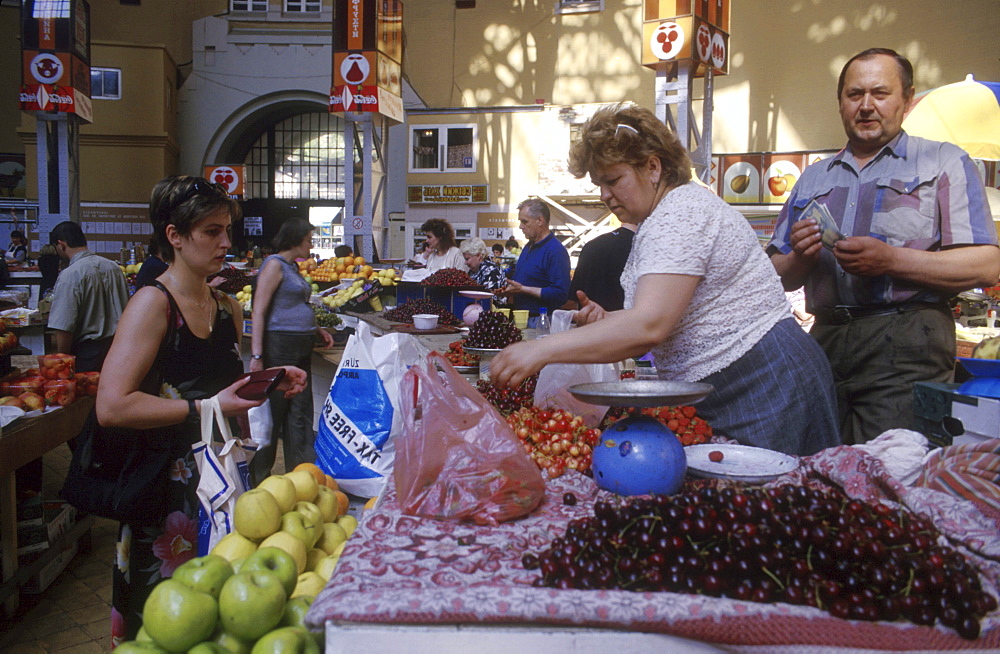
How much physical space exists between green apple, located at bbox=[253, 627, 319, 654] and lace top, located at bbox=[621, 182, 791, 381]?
1.15m

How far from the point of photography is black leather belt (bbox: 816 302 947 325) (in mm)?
2367

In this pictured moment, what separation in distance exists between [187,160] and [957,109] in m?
19.8

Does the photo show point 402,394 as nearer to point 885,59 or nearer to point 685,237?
point 685,237

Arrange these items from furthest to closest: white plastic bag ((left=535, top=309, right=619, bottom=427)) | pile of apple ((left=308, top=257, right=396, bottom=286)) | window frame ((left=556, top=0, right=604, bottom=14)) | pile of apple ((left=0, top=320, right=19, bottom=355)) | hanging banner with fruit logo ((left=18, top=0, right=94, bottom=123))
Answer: window frame ((left=556, top=0, right=604, bottom=14)) < hanging banner with fruit logo ((left=18, top=0, right=94, bottom=123)) < pile of apple ((left=308, top=257, right=396, bottom=286)) < pile of apple ((left=0, top=320, right=19, bottom=355)) < white plastic bag ((left=535, top=309, right=619, bottom=427))

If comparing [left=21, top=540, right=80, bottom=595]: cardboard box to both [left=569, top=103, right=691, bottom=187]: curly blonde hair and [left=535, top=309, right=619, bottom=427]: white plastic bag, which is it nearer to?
[left=535, top=309, right=619, bottom=427]: white plastic bag

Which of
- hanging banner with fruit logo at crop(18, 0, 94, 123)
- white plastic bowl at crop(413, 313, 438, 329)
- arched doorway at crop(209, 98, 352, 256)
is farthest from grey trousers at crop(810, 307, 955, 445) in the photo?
arched doorway at crop(209, 98, 352, 256)

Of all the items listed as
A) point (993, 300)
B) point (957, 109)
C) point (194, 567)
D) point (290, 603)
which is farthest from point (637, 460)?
point (993, 300)

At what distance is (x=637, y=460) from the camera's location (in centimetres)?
156

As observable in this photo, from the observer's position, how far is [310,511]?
1864mm

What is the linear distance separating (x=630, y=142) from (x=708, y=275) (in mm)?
437

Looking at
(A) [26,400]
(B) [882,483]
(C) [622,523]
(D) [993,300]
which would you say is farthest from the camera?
(D) [993,300]

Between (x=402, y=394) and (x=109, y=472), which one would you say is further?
(x=109, y=472)

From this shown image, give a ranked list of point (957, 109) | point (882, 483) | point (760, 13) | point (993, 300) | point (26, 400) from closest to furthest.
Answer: point (882, 483) → point (26, 400) → point (957, 109) → point (993, 300) → point (760, 13)

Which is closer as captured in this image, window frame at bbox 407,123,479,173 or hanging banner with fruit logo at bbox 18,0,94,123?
hanging banner with fruit logo at bbox 18,0,94,123
